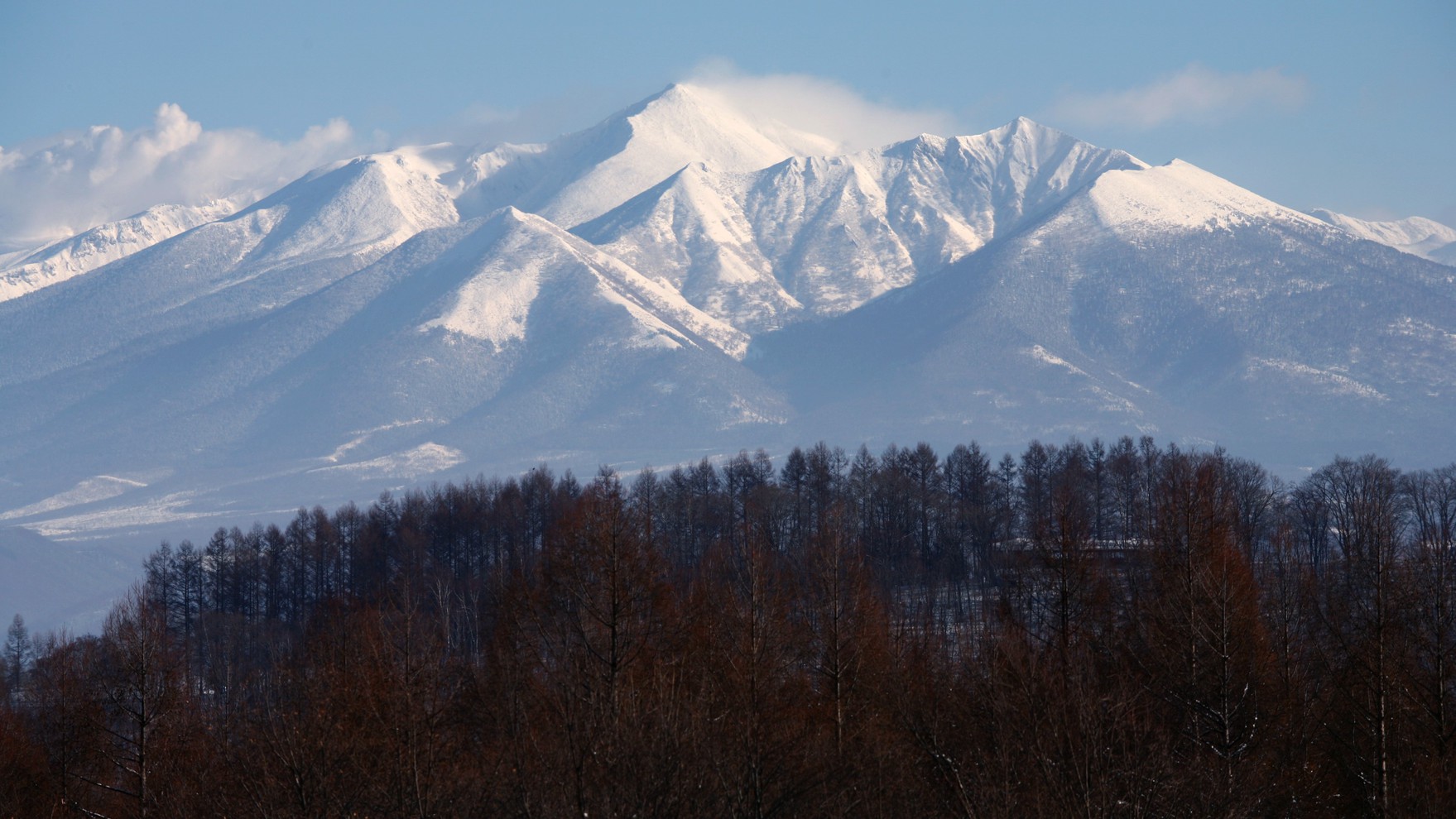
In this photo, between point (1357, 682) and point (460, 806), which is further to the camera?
point (1357, 682)

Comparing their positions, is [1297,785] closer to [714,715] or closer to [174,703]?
[714,715]

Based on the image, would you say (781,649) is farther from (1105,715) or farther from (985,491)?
(985,491)

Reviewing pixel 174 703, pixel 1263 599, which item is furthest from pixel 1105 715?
pixel 174 703

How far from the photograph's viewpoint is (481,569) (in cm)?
10781

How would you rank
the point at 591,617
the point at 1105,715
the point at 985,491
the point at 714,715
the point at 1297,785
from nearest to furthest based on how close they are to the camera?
the point at 1105,715, the point at 1297,785, the point at 714,715, the point at 591,617, the point at 985,491

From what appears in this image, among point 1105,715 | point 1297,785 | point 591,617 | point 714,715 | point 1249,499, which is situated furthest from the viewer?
point 1249,499

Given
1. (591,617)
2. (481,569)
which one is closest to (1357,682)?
(591,617)

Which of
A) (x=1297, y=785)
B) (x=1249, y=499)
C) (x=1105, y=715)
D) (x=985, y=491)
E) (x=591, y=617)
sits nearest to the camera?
(x=1105, y=715)

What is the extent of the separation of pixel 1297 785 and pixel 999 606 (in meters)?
17.2

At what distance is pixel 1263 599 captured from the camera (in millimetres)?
51812

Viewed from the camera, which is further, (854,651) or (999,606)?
(999,606)

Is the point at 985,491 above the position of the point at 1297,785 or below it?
above

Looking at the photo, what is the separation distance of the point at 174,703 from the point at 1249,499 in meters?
81.3

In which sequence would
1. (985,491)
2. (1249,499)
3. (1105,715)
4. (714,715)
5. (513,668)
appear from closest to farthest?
(1105,715), (714,715), (513,668), (1249,499), (985,491)
